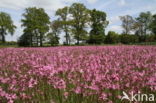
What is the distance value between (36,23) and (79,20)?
11.1 m


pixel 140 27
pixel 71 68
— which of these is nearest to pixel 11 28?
pixel 140 27

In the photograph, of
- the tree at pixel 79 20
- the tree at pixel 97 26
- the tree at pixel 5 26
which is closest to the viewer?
the tree at pixel 79 20

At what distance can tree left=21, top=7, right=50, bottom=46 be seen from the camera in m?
57.2

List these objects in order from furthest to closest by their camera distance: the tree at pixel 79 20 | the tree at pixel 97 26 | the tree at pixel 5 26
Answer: the tree at pixel 5 26
the tree at pixel 97 26
the tree at pixel 79 20

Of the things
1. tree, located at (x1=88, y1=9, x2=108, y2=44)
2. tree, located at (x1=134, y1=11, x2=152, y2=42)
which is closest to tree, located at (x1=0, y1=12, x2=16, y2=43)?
tree, located at (x1=88, y1=9, x2=108, y2=44)

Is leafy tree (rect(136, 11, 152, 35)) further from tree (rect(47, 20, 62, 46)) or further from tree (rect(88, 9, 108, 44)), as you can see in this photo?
tree (rect(47, 20, 62, 46))

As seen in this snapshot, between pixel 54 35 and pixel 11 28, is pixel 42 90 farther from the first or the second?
pixel 11 28

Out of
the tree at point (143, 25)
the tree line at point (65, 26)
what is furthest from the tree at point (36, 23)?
the tree at point (143, 25)

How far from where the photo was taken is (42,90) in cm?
396

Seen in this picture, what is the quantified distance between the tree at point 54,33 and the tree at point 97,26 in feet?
29.8

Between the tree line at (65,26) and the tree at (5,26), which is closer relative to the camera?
the tree line at (65,26)

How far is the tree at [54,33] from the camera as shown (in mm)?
57875

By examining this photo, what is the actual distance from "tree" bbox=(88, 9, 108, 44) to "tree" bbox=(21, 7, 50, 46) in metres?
12.3

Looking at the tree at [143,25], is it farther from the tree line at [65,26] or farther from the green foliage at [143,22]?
the tree line at [65,26]
